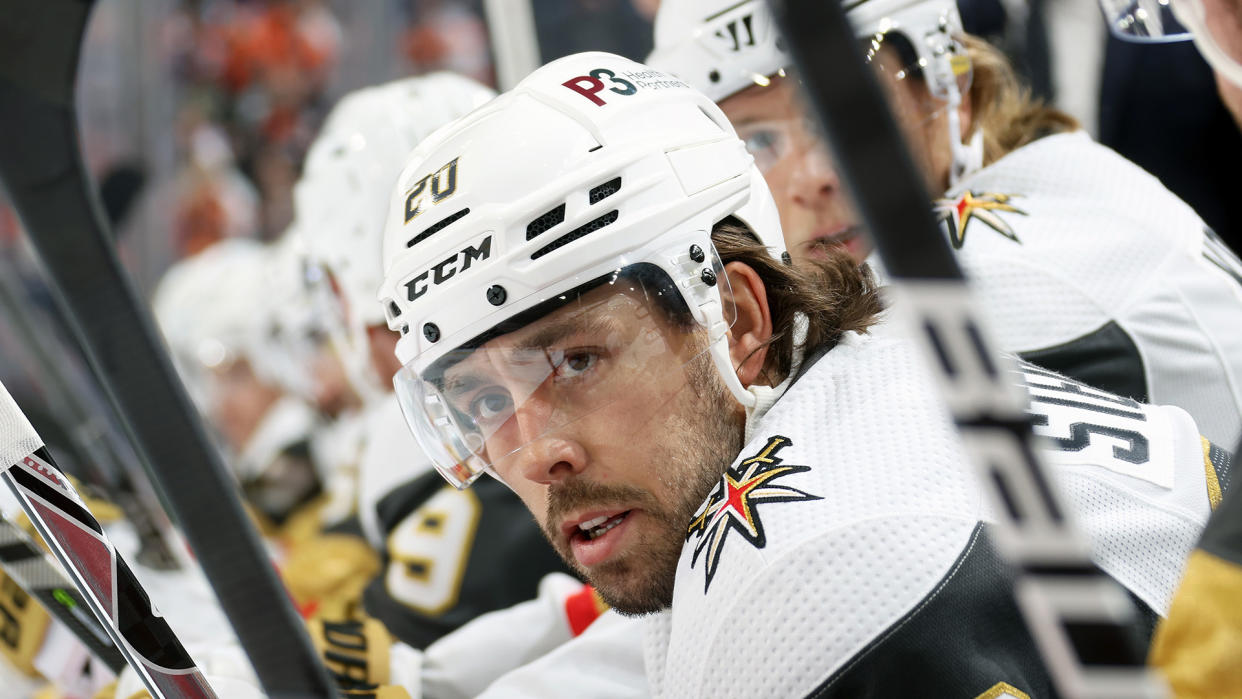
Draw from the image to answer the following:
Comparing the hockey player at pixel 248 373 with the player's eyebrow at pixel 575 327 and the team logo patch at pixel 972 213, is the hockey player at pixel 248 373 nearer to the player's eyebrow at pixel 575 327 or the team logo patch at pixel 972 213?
the team logo patch at pixel 972 213

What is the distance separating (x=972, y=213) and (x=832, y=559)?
36.6 inches

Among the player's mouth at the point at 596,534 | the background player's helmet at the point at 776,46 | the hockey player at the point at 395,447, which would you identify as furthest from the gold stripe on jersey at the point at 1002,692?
the hockey player at the point at 395,447

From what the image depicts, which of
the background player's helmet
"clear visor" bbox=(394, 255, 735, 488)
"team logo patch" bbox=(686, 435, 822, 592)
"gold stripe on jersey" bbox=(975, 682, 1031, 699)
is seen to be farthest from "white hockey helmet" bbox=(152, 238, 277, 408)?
"gold stripe on jersey" bbox=(975, 682, 1031, 699)

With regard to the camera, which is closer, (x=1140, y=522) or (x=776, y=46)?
(x=1140, y=522)

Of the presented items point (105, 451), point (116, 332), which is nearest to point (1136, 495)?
point (116, 332)

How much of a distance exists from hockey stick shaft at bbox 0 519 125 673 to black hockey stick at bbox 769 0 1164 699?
0.83 metres

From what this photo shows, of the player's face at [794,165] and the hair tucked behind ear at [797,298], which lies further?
the player's face at [794,165]

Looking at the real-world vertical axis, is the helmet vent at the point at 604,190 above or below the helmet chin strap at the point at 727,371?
above

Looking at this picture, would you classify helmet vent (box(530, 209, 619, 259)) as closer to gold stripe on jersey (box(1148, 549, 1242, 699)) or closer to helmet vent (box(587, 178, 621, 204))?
helmet vent (box(587, 178, 621, 204))

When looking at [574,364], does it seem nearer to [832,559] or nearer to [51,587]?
[832,559]

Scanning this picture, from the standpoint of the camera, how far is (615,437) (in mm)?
1223

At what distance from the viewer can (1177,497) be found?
1.05 meters

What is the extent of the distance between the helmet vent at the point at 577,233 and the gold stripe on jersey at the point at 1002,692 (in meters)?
0.59

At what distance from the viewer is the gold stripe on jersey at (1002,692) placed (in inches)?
33.9
